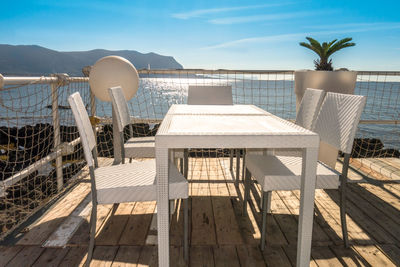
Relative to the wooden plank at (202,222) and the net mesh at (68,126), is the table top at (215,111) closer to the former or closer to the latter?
the net mesh at (68,126)

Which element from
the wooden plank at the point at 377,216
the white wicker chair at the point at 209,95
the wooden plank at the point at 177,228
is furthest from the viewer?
the white wicker chair at the point at 209,95

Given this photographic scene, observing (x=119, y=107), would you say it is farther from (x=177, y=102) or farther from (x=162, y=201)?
(x=177, y=102)

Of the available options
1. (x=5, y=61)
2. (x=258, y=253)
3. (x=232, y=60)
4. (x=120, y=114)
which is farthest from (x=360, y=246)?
(x=5, y=61)

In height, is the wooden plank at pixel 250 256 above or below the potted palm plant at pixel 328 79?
below

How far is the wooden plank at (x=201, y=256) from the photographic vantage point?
142 cm

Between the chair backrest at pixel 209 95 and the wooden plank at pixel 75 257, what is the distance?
176 centimetres

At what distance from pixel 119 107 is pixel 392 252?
199 cm

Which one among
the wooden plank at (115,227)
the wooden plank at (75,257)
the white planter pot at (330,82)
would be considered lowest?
the wooden plank at (115,227)

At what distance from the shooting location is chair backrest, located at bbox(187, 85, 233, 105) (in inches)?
113

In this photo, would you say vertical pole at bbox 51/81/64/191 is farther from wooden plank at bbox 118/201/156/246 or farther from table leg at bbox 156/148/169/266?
table leg at bbox 156/148/169/266

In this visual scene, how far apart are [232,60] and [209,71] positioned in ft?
131

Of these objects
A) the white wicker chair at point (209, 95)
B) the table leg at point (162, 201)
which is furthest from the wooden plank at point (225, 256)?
the white wicker chair at point (209, 95)

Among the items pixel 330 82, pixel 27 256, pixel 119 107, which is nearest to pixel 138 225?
pixel 27 256

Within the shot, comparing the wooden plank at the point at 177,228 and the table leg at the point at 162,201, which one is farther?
the wooden plank at the point at 177,228
